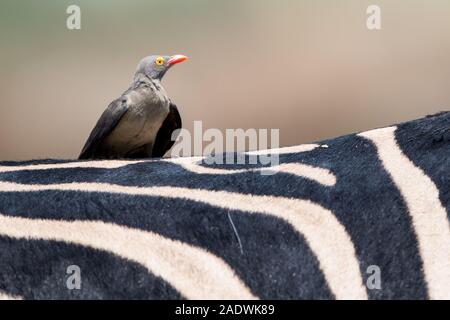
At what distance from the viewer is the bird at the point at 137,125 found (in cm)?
113

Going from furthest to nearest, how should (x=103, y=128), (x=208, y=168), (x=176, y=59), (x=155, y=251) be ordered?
(x=176, y=59)
(x=103, y=128)
(x=208, y=168)
(x=155, y=251)

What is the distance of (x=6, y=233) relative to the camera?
1.56ft

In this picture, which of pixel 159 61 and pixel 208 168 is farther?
pixel 159 61

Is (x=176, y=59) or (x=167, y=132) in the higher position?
(x=176, y=59)

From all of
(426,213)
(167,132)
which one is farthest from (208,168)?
(167,132)

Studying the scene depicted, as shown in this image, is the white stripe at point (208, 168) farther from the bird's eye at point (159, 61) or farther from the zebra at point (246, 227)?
the bird's eye at point (159, 61)

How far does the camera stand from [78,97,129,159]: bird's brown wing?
1120mm

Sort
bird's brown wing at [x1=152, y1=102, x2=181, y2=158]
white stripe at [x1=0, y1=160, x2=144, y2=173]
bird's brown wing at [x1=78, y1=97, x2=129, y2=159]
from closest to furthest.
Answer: white stripe at [x1=0, y1=160, x2=144, y2=173], bird's brown wing at [x1=78, y1=97, x2=129, y2=159], bird's brown wing at [x1=152, y1=102, x2=181, y2=158]

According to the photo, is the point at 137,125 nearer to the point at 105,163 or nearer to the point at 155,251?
the point at 105,163

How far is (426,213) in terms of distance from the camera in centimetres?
49

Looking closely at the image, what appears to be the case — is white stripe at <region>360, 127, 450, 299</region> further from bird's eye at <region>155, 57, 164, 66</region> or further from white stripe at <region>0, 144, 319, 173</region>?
bird's eye at <region>155, 57, 164, 66</region>

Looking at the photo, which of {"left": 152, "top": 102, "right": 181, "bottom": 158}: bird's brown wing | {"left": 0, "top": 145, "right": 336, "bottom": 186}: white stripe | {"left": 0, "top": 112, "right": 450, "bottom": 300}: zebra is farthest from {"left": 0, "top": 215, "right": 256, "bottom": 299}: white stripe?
{"left": 152, "top": 102, "right": 181, "bottom": 158}: bird's brown wing

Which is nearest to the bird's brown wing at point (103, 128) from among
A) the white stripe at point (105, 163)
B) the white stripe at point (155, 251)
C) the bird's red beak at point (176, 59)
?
the bird's red beak at point (176, 59)

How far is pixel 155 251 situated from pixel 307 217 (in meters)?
0.12
